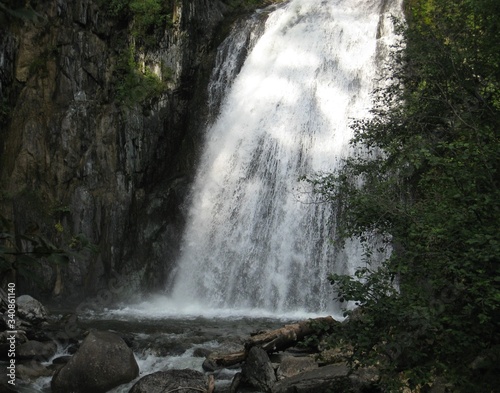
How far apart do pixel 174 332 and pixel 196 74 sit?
10984 mm

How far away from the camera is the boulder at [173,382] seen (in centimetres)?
758

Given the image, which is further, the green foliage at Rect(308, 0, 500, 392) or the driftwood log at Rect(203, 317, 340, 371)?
the driftwood log at Rect(203, 317, 340, 371)

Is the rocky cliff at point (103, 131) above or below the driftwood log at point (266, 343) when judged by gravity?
above

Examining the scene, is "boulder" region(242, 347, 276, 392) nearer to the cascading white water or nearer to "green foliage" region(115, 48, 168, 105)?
the cascading white water

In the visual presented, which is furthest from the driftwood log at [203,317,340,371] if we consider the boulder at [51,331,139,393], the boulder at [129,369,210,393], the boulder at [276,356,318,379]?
the boulder at [51,331,139,393]

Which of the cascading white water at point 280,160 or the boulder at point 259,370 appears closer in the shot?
the boulder at point 259,370

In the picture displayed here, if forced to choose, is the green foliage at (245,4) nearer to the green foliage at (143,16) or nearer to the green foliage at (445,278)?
the green foliage at (143,16)

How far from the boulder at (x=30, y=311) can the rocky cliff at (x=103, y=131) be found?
166 inches

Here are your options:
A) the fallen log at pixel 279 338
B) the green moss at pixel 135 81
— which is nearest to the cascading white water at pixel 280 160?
the green moss at pixel 135 81

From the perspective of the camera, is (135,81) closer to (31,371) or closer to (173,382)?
(31,371)

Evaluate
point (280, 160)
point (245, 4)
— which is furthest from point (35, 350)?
point (245, 4)

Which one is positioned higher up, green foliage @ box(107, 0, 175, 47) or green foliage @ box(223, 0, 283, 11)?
green foliage @ box(223, 0, 283, 11)

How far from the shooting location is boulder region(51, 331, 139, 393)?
8.02m

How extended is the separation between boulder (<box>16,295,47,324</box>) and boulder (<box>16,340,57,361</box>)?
60.2 inches
